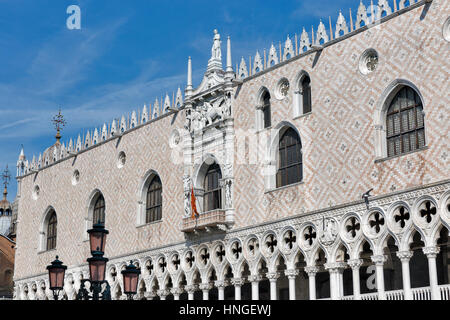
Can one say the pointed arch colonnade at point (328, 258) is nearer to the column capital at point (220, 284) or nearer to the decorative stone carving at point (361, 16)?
the column capital at point (220, 284)

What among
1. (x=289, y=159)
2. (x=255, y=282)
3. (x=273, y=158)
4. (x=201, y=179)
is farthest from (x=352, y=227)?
(x=201, y=179)

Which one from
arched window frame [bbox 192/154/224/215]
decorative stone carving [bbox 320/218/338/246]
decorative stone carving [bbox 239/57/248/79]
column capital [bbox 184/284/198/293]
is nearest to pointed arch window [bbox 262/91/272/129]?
decorative stone carving [bbox 239/57/248/79]

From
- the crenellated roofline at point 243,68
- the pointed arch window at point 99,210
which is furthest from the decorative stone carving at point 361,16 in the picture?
the pointed arch window at point 99,210

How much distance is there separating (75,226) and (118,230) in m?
2.63

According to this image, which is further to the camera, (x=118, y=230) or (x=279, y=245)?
(x=118, y=230)

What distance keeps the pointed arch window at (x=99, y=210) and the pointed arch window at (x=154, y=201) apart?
8.02 ft

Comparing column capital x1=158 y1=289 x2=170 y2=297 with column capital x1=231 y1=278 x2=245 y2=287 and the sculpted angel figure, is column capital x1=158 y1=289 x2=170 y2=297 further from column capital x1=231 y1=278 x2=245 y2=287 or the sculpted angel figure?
the sculpted angel figure

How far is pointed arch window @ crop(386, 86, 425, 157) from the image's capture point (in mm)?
15766

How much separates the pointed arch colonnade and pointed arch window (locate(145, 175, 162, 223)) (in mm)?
1090

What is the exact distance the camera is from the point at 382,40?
16.6 metres

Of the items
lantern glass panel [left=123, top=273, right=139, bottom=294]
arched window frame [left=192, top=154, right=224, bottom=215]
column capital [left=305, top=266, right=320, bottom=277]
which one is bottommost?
lantern glass panel [left=123, top=273, right=139, bottom=294]
